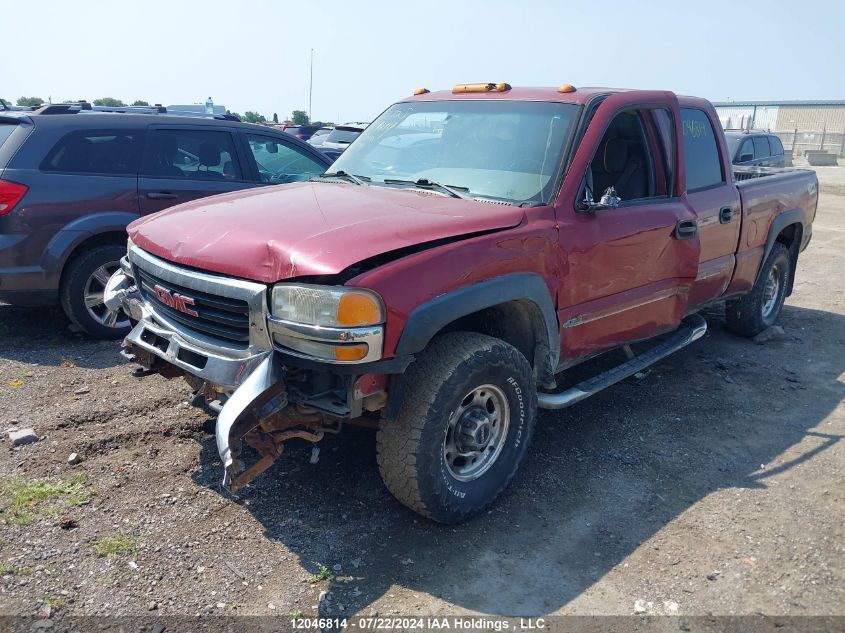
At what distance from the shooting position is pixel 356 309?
2920 mm

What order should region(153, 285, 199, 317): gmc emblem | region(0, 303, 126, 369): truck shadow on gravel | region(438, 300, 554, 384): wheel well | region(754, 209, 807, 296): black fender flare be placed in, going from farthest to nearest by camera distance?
region(754, 209, 807, 296): black fender flare < region(0, 303, 126, 369): truck shadow on gravel < region(438, 300, 554, 384): wheel well < region(153, 285, 199, 317): gmc emblem

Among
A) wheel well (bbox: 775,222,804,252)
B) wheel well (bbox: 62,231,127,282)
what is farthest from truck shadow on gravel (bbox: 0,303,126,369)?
wheel well (bbox: 775,222,804,252)

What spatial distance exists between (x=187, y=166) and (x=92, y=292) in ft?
4.70

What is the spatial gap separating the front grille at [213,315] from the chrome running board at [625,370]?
167 centimetres

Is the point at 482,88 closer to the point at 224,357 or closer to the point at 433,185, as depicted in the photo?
the point at 433,185

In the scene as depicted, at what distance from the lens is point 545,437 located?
4520mm

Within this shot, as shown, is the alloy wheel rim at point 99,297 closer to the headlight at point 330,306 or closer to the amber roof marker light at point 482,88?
the amber roof marker light at point 482,88

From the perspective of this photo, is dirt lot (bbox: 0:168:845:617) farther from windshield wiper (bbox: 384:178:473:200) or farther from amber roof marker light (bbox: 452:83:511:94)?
amber roof marker light (bbox: 452:83:511:94)

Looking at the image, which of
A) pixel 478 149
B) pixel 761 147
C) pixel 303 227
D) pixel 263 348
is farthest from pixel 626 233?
pixel 761 147

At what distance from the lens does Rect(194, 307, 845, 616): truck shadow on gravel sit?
3146mm

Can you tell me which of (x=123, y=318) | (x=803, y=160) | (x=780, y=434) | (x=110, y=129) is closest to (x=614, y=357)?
(x=780, y=434)

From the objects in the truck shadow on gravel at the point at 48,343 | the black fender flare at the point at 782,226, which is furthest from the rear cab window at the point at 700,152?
the truck shadow on gravel at the point at 48,343

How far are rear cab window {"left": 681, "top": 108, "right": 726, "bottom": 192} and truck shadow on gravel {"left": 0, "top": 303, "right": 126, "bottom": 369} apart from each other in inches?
175

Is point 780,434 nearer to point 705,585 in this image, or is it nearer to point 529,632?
point 705,585
